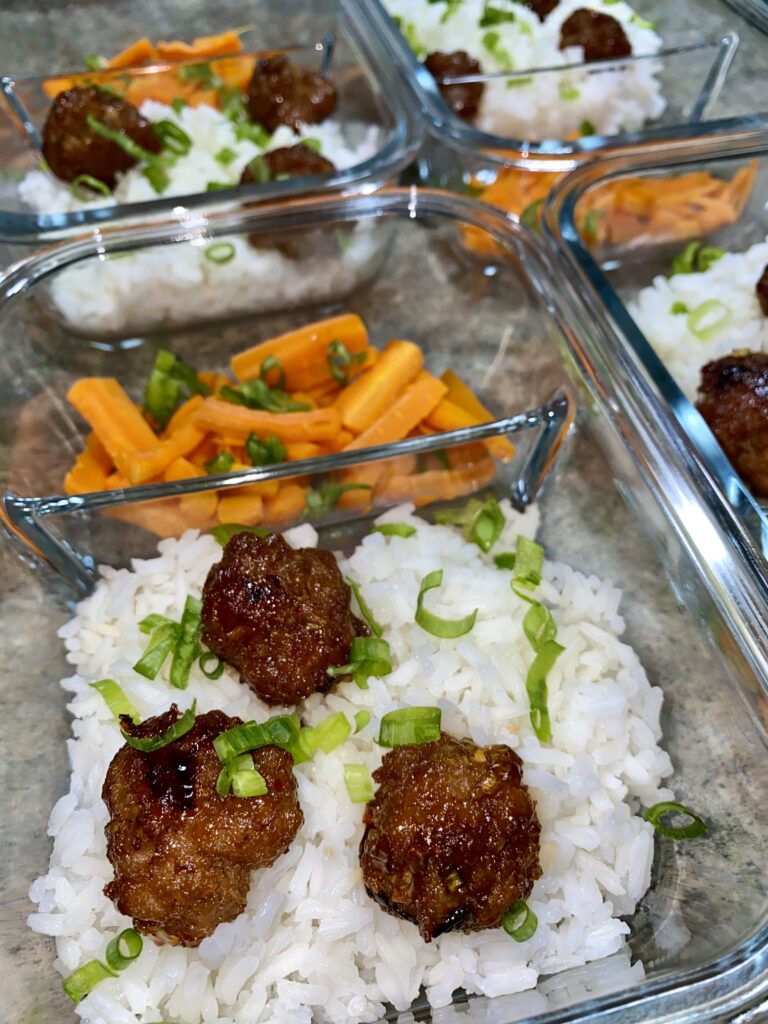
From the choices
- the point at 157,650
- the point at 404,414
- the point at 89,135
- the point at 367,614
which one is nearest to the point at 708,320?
the point at 404,414

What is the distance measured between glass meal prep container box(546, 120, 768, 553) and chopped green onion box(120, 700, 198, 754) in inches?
53.1

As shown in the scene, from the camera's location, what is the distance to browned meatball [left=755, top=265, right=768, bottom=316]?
240cm

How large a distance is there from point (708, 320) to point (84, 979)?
2.30 m

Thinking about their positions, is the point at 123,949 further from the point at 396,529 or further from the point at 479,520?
the point at 479,520

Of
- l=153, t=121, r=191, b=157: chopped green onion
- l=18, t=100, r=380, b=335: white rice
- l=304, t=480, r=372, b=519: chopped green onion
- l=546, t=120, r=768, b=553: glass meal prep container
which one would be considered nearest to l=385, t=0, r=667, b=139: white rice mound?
l=18, t=100, r=380, b=335: white rice

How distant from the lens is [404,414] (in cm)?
231

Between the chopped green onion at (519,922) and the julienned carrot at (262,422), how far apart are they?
1.28 m

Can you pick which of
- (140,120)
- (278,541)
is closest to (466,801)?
(278,541)

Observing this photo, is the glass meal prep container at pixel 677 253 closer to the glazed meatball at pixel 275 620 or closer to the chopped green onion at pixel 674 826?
the chopped green onion at pixel 674 826

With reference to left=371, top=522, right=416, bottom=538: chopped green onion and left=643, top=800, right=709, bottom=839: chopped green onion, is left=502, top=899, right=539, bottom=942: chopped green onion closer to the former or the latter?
left=643, top=800, right=709, bottom=839: chopped green onion

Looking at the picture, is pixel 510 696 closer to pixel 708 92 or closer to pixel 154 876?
pixel 154 876

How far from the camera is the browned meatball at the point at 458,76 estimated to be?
10.1ft

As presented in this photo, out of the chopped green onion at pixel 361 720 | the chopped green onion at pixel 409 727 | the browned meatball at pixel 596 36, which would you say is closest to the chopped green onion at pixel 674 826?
the chopped green onion at pixel 409 727

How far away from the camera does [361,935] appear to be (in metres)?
1.51
